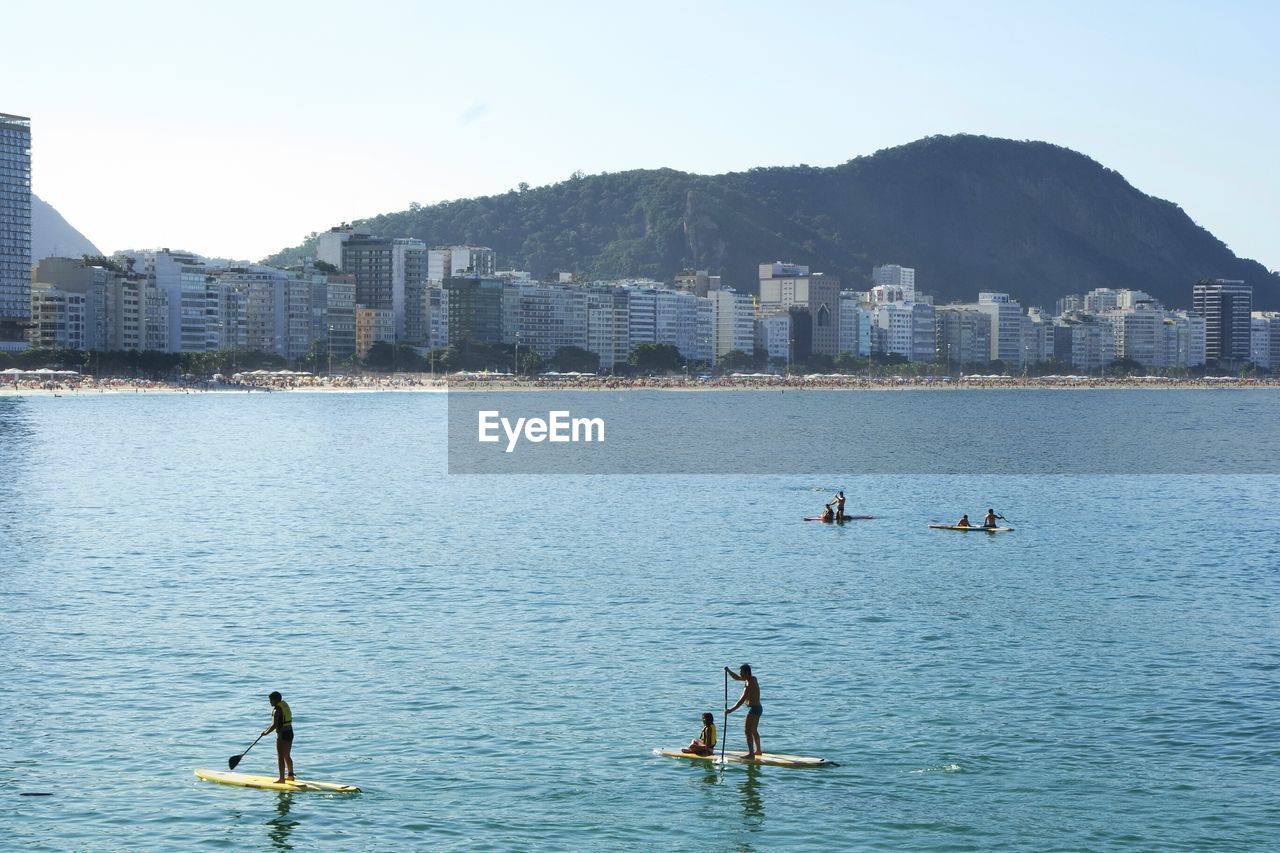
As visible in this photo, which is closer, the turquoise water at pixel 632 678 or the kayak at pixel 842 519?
the turquoise water at pixel 632 678

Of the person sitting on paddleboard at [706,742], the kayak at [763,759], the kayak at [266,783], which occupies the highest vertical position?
the person sitting on paddleboard at [706,742]

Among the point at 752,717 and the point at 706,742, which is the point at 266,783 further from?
the point at 752,717

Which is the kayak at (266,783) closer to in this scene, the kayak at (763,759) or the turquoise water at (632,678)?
the turquoise water at (632,678)

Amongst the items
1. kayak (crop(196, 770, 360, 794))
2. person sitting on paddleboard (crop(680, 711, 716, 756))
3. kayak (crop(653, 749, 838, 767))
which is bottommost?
kayak (crop(196, 770, 360, 794))

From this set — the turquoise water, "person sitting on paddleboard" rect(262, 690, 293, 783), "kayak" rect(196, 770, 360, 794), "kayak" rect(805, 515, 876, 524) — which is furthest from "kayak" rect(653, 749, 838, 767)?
"kayak" rect(805, 515, 876, 524)

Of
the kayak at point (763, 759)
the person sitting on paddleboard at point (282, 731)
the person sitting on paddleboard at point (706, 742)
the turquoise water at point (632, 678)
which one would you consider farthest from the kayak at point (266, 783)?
the person sitting on paddleboard at point (706, 742)

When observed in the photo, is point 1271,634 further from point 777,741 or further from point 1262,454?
point 1262,454

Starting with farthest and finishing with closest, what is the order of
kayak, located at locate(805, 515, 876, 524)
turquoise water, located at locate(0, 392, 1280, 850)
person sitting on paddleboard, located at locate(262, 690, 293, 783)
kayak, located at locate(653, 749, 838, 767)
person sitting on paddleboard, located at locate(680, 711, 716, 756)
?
kayak, located at locate(805, 515, 876, 524) < person sitting on paddleboard, located at locate(680, 711, 716, 756) < kayak, located at locate(653, 749, 838, 767) < person sitting on paddleboard, located at locate(262, 690, 293, 783) < turquoise water, located at locate(0, 392, 1280, 850)

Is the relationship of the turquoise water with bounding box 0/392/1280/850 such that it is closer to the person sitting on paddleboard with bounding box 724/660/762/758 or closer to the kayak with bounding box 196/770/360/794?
the kayak with bounding box 196/770/360/794
